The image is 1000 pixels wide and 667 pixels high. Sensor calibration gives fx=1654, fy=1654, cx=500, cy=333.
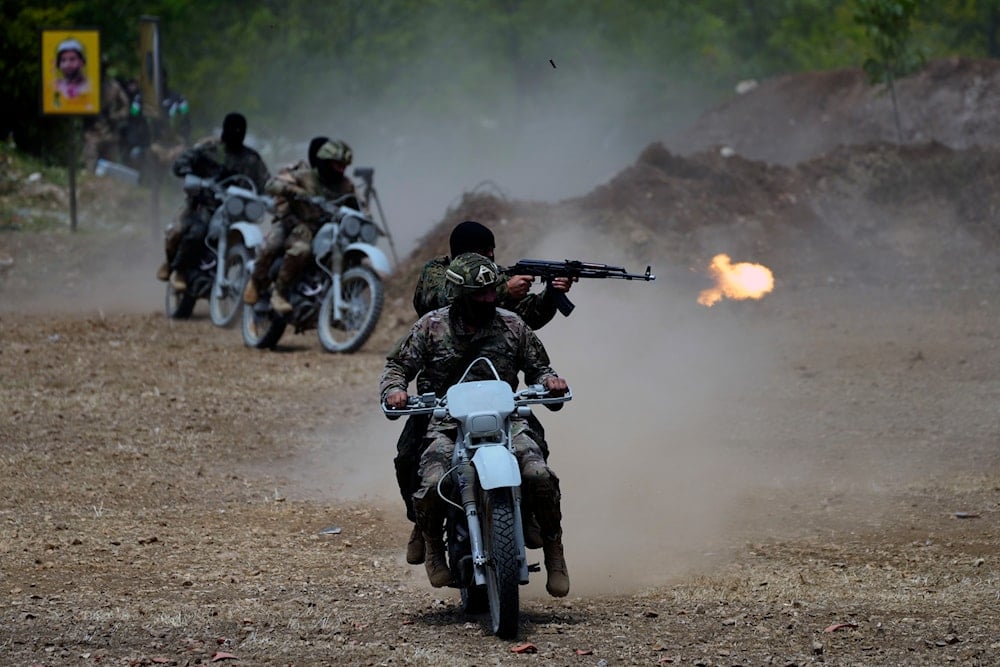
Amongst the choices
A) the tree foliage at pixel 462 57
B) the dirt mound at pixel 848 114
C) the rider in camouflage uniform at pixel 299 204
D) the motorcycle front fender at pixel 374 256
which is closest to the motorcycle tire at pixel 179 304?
the rider in camouflage uniform at pixel 299 204

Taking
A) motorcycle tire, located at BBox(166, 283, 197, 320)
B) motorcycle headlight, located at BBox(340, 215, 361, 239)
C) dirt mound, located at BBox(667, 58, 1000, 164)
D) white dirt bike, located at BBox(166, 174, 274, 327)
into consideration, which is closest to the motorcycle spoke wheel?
white dirt bike, located at BBox(166, 174, 274, 327)

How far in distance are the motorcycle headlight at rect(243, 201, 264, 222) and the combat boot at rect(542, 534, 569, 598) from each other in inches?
403

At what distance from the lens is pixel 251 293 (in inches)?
618

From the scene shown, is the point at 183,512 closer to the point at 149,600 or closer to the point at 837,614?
the point at 149,600

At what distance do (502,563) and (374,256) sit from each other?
8.58m

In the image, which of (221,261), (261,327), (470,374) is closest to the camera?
(470,374)

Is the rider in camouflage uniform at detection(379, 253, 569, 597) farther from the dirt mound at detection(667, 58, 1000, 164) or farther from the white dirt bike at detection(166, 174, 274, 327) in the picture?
the dirt mound at detection(667, 58, 1000, 164)

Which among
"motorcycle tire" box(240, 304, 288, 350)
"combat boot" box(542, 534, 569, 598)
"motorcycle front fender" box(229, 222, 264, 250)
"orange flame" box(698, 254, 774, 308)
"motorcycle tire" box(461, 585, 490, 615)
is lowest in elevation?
"motorcycle tire" box(461, 585, 490, 615)

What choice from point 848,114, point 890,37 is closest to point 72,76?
point 890,37

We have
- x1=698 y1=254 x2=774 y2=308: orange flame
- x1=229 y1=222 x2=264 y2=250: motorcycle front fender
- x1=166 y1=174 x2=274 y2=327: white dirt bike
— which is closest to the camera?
x1=698 y1=254 x2=774 y2=308: orange flame

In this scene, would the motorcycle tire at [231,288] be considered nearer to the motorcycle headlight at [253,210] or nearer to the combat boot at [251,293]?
the motorcycle headlight at [253,210]

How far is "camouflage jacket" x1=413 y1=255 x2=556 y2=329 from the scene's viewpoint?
845 cm

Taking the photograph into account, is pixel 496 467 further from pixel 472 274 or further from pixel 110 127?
pixel 110 127

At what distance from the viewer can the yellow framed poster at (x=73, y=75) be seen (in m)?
23.8
